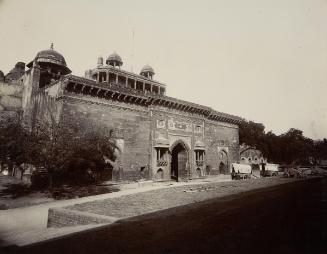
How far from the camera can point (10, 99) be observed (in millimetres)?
23594

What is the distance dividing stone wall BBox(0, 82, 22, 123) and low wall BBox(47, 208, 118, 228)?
17.0 m

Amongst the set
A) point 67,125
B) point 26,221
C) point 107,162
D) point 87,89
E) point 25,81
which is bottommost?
point 26,221

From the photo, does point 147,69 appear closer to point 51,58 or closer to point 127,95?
point 51,58

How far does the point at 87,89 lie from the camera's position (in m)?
16.9

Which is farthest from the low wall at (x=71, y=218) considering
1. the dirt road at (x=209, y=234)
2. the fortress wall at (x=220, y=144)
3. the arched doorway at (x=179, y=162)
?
the fortress wall at (x=220, y=144)

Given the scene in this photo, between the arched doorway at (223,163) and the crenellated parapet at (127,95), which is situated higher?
the crenellated parapet at (127,95)

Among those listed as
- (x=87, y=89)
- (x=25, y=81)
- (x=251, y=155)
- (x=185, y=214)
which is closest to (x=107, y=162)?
(x=87, y=89)

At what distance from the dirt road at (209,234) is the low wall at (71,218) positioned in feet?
2.84

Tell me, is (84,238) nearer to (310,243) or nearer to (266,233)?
(266,233)

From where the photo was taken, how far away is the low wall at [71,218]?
8.09 meters

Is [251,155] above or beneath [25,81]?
beneath

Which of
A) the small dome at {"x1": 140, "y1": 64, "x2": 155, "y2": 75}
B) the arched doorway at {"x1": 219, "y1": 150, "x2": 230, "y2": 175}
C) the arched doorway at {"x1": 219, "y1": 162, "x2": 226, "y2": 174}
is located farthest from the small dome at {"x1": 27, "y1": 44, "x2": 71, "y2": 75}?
the arched doorway at {"x1": 219, "y1": 162, "x2": 226, "y2": 174}

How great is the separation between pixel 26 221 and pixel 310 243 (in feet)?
31.2

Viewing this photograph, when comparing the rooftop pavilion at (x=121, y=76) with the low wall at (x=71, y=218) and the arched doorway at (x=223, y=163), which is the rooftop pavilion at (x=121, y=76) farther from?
the low wall at (x=71, y=218)
